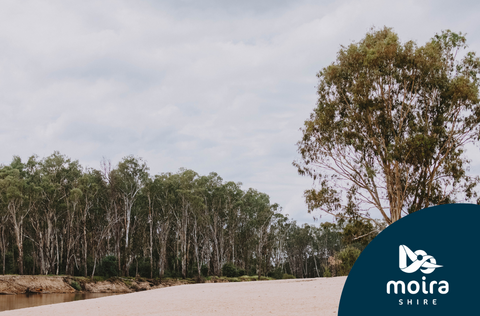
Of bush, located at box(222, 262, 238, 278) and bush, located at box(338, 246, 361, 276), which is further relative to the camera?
bush, located at box(222, 262, 238, 278)

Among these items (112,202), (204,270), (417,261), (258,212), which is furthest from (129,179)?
(417,261)

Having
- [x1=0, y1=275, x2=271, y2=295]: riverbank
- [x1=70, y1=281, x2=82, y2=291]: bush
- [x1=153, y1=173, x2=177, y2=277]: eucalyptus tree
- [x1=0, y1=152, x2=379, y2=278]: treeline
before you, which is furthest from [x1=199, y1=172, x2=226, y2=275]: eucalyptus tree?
[x1=70, y1=281, x2=82, y2=291]: bush

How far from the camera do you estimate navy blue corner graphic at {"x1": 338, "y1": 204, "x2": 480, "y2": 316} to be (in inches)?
211

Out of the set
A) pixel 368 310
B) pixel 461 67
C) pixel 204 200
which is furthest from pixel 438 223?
pixel 204 200

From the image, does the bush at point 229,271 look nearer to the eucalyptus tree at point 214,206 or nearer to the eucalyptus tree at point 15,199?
the eucalyptus tree at point 214,206

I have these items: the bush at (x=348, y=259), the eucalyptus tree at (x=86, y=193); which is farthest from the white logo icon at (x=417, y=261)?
the eucalyptus tree at (x=86, y=193)

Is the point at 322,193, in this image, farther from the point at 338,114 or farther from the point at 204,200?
the point at 204,200

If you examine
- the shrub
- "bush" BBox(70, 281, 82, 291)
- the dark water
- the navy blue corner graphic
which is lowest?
the shrub

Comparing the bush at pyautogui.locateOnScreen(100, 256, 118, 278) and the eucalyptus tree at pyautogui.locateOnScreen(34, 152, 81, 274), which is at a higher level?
the eucalyptus tree at pyautogui.locateOnScreen(34, 152, 81, 274)

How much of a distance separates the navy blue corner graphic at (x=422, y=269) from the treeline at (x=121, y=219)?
3165 cm

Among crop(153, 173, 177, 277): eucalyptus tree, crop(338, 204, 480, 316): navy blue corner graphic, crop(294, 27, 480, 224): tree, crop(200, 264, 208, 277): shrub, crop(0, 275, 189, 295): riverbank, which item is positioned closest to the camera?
crop(338, 204, 480, 316): navy blue corner graphic

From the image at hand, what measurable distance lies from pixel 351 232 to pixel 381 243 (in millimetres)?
18624

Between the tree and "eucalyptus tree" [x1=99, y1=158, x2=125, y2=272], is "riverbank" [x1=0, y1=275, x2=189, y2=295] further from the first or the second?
the tree

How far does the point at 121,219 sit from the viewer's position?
48.7 m
